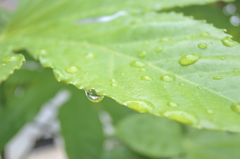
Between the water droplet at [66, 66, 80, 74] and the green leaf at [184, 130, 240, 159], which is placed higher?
the water droplet at [66, 66, 80, 74]

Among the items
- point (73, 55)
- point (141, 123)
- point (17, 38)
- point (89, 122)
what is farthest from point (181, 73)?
point (141, 123)

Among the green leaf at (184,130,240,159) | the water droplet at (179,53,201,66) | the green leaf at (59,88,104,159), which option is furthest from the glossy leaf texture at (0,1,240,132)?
the green leaf at (184,130,240,159)

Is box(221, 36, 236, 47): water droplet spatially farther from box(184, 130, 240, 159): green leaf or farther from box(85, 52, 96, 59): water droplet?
box(184, 130, 240, 159): green leaf

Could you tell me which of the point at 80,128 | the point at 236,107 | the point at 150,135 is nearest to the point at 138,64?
the point at 236,107

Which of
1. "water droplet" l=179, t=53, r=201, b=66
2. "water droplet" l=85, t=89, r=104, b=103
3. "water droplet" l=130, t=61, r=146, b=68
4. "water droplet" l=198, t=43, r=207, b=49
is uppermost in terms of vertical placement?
"water droplet" l=198, t=43, r=207, b=49

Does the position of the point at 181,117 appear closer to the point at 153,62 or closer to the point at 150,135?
the point at 153,62

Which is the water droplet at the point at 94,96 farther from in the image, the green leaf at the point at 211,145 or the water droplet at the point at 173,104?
the green leaf at the point at 211,145

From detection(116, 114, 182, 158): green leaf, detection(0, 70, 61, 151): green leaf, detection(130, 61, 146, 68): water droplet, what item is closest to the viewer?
detection(130, 61, 146, 68): water droplet

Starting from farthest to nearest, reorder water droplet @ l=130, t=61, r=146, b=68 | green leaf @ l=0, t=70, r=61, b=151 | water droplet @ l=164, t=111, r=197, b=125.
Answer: green leaf @ l=0, t=70, r=61, b=151
water droplet @ l=130, t=61, r=146, b=68
water droplet @ l=164, t=111, r=197, b=125
